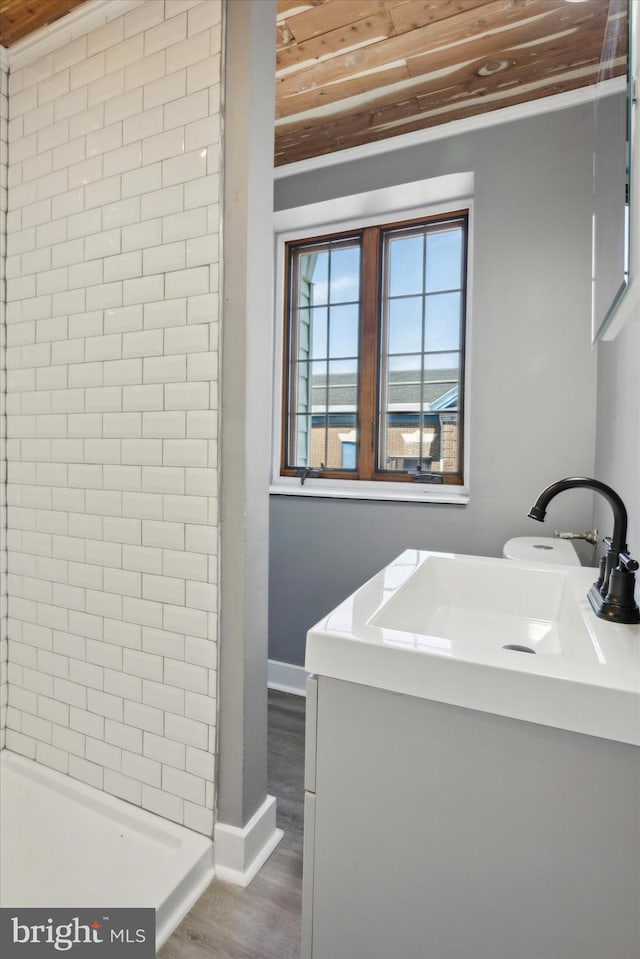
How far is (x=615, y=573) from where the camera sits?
87 cm

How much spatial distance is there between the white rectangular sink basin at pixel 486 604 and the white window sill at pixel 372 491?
1.06 meters

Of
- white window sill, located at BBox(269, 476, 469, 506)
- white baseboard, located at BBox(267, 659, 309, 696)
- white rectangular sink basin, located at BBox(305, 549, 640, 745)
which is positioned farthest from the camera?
white baseboard, located at BBox(267, 659, 309, 696)

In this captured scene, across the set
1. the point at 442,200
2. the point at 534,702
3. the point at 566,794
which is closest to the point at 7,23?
the point at 442,200

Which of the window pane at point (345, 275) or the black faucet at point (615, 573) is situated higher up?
the window pane at point (345, 275)

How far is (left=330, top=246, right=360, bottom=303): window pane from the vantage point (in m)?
2.72

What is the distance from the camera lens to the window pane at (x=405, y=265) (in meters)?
2.58

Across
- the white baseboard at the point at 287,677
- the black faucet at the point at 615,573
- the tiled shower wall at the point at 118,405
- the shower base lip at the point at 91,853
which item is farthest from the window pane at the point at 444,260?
the shower base lip at the point at 91,853

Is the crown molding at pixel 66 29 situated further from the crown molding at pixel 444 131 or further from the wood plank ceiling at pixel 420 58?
the crown molding at pixel 444 131

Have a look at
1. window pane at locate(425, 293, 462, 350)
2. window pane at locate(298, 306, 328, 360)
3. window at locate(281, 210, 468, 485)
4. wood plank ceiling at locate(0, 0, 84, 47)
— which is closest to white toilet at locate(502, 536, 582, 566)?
window at locate(281, 210, 468, 485)

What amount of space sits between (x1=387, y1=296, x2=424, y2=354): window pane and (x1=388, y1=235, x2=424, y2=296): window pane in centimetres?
6

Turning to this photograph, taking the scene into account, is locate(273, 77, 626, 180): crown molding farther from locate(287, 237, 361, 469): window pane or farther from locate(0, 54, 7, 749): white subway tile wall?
locate(0, 54, 7, 749): white subway tile wall

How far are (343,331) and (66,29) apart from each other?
161 cm

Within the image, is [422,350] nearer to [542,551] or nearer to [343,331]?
[343,331]

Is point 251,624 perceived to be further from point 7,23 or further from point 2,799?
point 7,23
